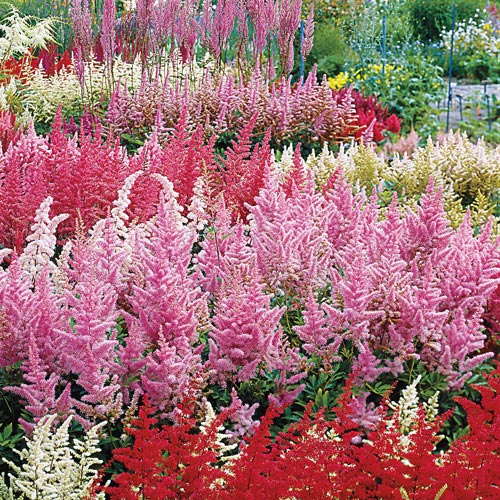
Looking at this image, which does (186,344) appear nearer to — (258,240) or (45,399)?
(45,399)

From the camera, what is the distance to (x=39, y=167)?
15.4 feet

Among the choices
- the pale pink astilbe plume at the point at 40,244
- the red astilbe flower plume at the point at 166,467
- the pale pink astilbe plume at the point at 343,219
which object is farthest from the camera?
the pale pink astilbe plume at the point at 343,219

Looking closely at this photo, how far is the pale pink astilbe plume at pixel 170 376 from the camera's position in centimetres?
280

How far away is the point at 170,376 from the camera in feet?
9.24

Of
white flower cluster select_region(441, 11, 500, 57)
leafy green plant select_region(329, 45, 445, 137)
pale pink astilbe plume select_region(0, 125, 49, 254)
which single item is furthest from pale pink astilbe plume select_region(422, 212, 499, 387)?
white flower cluster select_region(441, 11, 500, 57)

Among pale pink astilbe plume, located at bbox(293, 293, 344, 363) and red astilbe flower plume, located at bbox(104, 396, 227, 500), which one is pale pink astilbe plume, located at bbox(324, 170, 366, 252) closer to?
pale pink astilbe plume, located at bbox(293, 293, 344, 363)

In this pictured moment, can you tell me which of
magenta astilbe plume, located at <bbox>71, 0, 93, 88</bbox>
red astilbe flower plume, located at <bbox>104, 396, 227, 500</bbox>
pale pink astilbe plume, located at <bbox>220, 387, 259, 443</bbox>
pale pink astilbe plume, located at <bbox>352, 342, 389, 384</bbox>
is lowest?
pale pink astilbe plume, located at <bbox>220, 387, 259, 443</bbox>

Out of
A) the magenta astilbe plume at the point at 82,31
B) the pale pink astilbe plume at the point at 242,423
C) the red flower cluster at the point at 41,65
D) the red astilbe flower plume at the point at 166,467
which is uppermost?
the magenta astilbe plume at the point at 82,31

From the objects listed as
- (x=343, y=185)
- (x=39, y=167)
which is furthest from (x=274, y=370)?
(x=39, y=167)

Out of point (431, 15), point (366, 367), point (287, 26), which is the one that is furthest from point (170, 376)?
point (431, 15)

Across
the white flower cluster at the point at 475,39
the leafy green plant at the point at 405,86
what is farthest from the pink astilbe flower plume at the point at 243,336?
the white flower cluster at the point at 475,39

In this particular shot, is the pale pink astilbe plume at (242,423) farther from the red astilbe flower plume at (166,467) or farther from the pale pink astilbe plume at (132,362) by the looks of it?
the red astilbe flower plume at (166,467)

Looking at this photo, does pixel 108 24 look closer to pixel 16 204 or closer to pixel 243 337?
pixel 16 204

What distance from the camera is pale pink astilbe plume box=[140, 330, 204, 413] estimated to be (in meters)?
2.80
